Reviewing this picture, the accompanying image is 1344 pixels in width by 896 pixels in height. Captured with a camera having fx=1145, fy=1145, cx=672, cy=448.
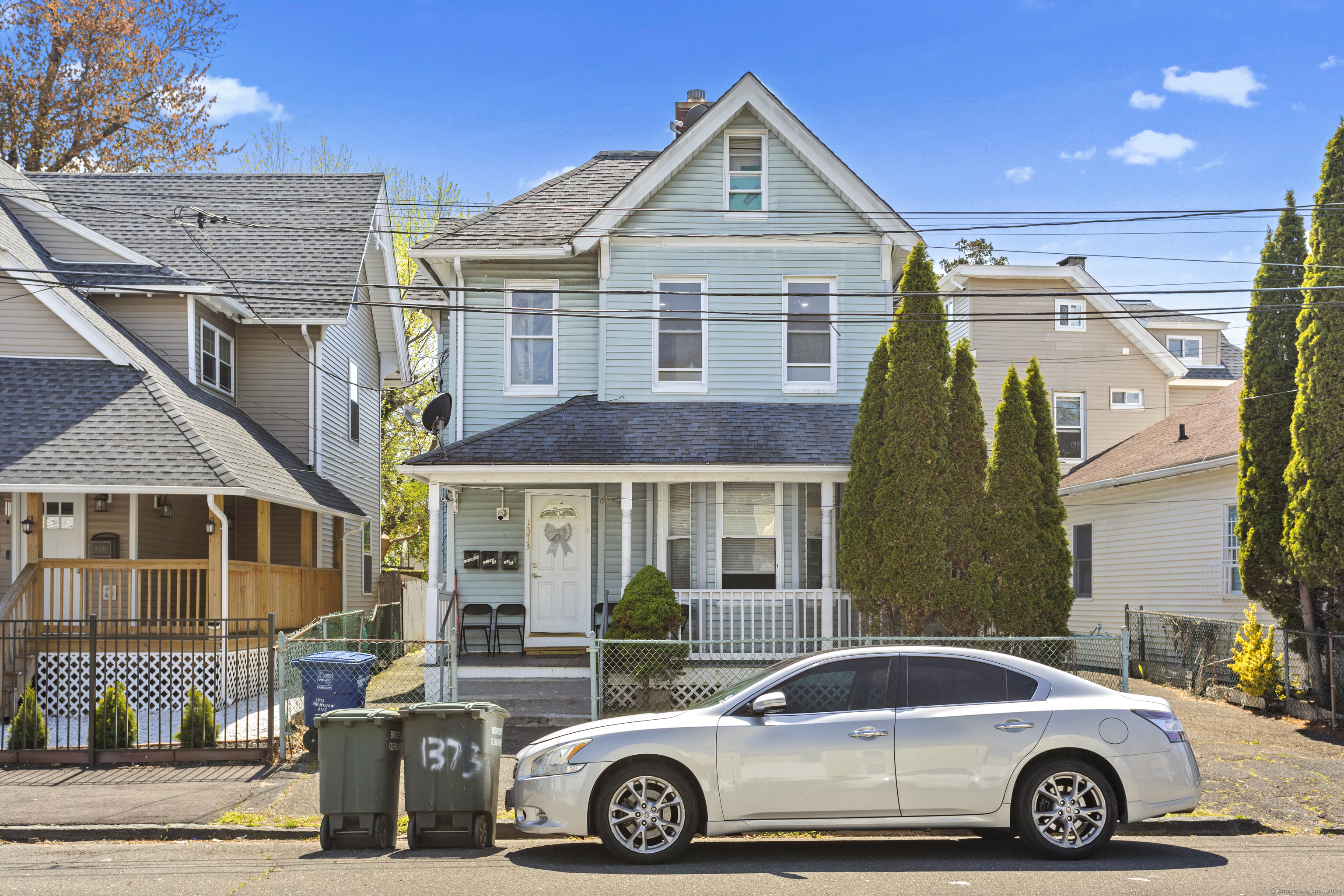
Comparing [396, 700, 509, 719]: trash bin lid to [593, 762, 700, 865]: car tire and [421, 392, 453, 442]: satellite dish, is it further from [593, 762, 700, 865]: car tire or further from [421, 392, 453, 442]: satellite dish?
[421, 392, 453, 442]: satellite dish

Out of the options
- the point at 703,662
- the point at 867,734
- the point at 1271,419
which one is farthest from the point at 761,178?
the point at 867,734

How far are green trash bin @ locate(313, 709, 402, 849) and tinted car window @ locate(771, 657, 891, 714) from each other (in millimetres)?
2840

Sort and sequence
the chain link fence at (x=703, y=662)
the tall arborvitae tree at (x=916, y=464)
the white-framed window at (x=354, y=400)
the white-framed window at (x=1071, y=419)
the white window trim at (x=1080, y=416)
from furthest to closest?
the white-framed window at (x=1071, y=419) < the white window trim at (x=1080, y=416) < the white-framed window at (x=354, y=400) < the tall arborvitae tree at (x=916, y=464) < the chain link fence at (x=703, y=662)

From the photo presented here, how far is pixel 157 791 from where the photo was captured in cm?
970

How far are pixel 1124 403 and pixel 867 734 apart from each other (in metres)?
21.0

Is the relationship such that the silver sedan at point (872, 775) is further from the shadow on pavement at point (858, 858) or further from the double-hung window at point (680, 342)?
the double-hung window at point (680, 342)

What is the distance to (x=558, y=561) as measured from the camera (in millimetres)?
16859

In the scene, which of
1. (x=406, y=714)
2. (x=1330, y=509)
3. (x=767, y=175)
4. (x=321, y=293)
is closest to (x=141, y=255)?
(x=321, y=293)

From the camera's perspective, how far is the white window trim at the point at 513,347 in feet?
56.5

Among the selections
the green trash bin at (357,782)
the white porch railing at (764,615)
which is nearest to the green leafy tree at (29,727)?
the green trash bin at (357,782)

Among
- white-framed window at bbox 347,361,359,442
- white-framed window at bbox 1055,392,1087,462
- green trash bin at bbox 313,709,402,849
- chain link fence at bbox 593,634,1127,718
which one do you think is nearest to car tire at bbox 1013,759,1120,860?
green trash bin at bbox 313,709,402,849

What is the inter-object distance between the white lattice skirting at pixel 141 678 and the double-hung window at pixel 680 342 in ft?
22.8

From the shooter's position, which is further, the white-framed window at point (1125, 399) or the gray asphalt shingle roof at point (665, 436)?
the white-framed window at point (1125, 399)

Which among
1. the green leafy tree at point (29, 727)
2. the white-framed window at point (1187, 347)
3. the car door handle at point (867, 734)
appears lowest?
the green leafy tree at point (29, 727)
